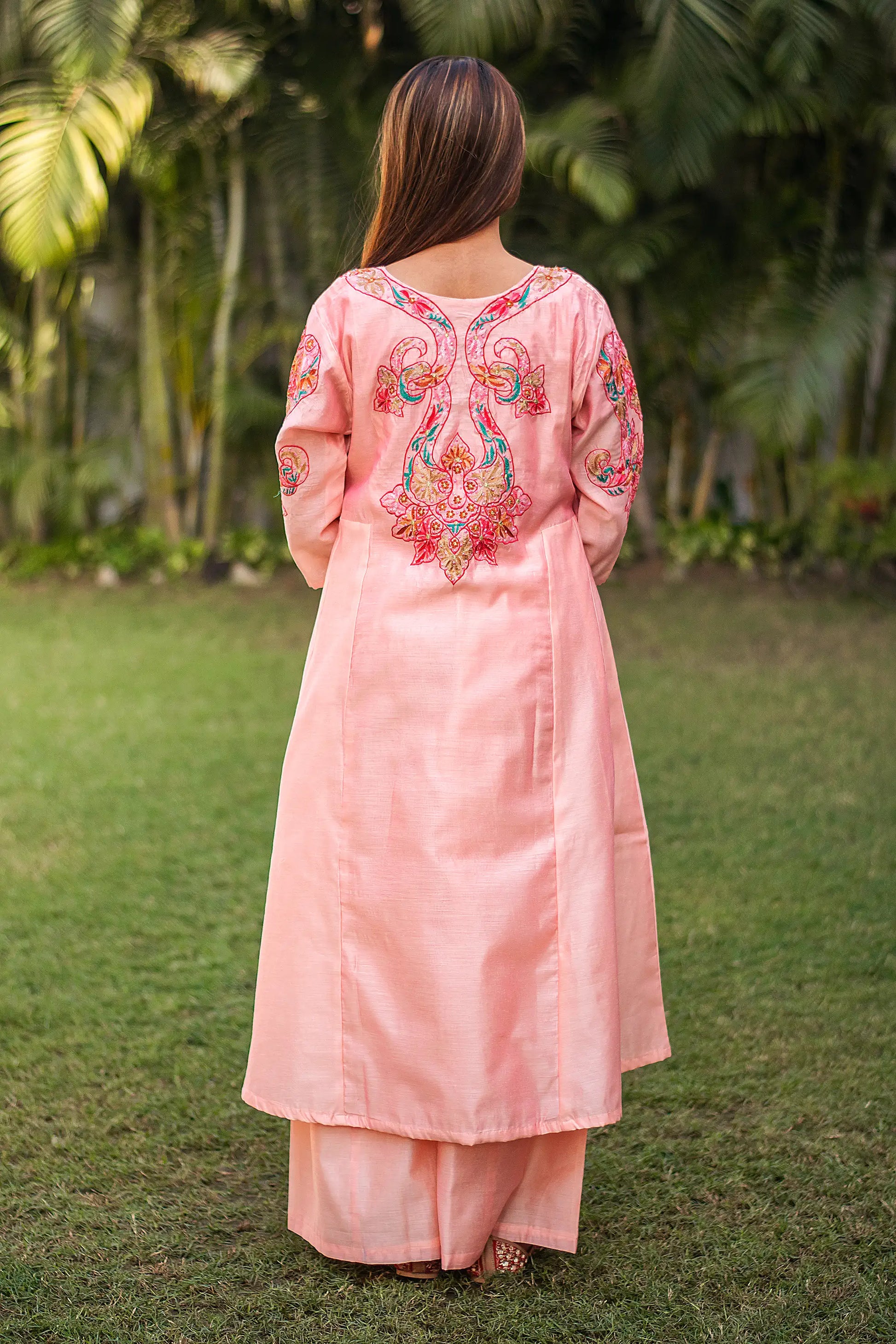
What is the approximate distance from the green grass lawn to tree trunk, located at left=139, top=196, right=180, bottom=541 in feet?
10.5

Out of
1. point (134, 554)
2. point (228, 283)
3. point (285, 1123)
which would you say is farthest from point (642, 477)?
point (285, 1123)

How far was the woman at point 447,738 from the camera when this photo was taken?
205 cm

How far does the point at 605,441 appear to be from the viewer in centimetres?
216

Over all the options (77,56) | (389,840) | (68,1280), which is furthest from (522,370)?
(77,56)

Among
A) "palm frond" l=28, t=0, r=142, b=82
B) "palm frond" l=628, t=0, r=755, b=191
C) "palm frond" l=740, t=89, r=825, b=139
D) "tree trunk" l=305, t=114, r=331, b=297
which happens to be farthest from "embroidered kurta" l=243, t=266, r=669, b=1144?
"tree trunk" l=305, t=114, r=331, b=297

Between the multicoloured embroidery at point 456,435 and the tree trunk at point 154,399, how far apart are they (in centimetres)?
713

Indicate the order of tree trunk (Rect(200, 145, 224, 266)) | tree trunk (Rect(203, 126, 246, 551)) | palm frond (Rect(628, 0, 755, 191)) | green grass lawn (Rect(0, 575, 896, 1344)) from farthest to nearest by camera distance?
1. tree trunk (Rect(200, 145, 224, 266))
2. tree trunk (Rect(203, 126, 246, 551))
3. palm frond (Rect(628, 0, 755, 191))
4. green grass lawn (Rect(0, 575, 896, 1344))

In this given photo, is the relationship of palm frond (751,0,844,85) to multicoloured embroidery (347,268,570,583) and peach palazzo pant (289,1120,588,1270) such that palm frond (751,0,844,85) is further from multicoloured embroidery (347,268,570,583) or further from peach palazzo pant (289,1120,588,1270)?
peach palazzo pant (289,1120,588,1270)

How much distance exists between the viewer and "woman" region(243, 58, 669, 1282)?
6.73ft

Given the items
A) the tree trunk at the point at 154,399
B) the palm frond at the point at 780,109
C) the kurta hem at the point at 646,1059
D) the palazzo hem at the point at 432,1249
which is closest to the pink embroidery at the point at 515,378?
the kurta hem at the point at 646,1059

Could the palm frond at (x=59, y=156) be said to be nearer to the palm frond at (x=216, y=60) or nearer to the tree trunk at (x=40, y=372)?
the palm frond at (x=216, y=60)

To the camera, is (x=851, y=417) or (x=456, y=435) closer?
(x=456, y=435)

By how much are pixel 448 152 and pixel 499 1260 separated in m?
1.72

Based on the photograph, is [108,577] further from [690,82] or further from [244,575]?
[690,82]
